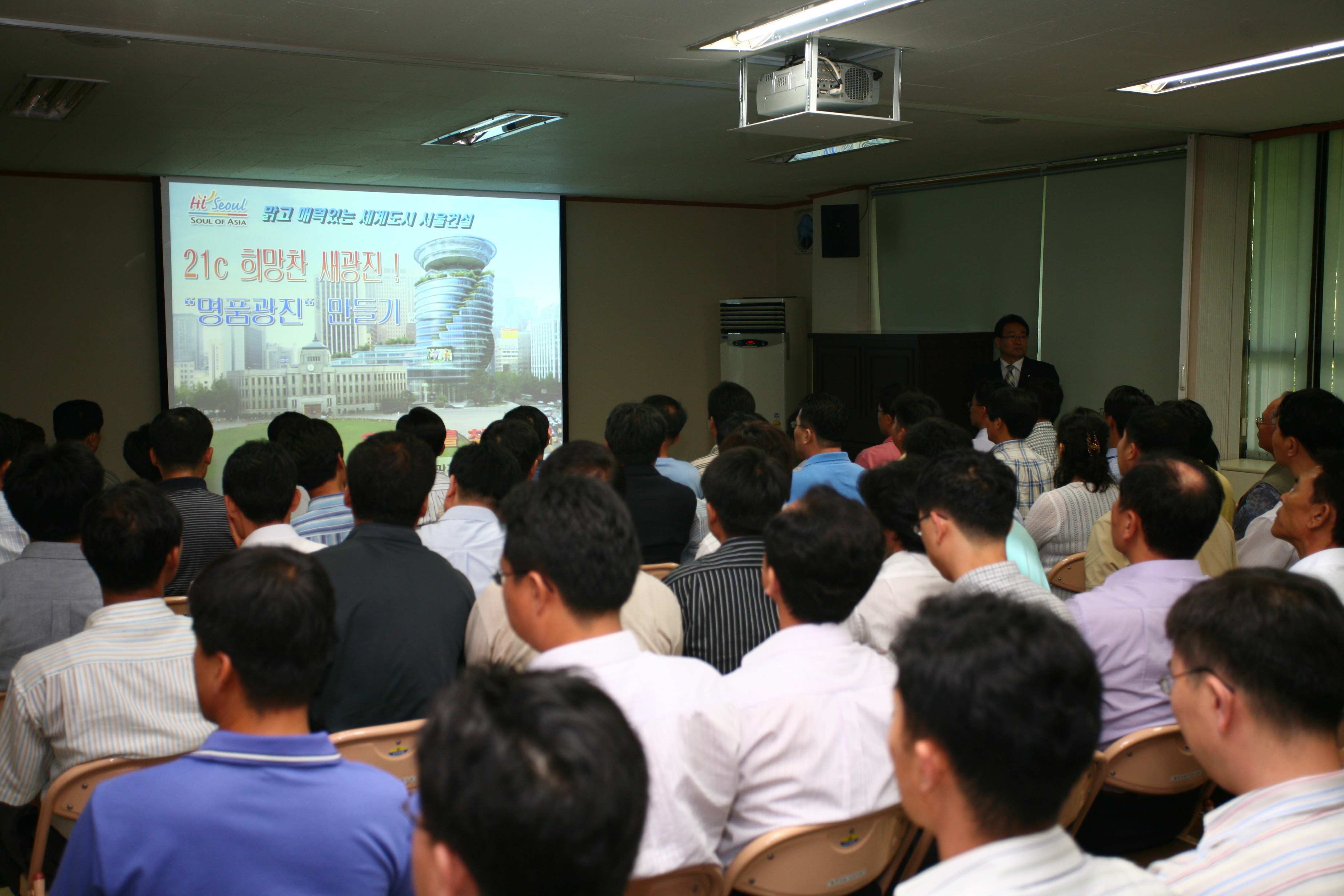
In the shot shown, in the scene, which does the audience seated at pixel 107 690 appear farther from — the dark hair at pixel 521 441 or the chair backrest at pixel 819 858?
the dark hair at pixel 521 441

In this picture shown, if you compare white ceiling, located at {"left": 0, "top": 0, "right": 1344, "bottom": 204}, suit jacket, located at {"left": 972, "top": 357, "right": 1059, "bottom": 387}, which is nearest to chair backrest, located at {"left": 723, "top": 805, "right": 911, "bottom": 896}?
white ceiling, located at {"left": 0, "top": 0, "right": 1344, "bottom": 204}

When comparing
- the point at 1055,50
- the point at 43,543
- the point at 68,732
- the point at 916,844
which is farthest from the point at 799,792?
the point at 1055,50

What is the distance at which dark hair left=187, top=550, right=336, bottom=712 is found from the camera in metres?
1.38

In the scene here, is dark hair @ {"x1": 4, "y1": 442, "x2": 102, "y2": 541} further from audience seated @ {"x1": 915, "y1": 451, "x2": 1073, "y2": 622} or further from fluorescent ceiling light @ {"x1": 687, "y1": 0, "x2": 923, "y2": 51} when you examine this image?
fluorescent ceiling light @ {"x1": 687, "y1": 0, "x2": 923, "y2": 51}

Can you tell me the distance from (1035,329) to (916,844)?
6.39 m

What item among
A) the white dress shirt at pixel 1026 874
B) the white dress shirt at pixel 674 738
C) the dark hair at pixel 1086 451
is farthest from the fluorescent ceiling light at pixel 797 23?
the white dress shirt at pixel 1026 874

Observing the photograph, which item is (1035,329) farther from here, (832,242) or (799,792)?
(799,792)

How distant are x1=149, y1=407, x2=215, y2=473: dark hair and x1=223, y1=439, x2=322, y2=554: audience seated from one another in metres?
1.04

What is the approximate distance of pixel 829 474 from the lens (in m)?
4.05

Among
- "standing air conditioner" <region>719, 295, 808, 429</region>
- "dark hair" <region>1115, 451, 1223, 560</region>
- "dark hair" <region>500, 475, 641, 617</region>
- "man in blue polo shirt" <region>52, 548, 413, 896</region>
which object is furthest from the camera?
"standing air conditioner" <region>719, 295, 808, 429</region>

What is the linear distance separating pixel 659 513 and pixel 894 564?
1.32m

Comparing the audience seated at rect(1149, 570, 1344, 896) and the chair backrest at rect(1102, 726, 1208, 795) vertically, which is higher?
the audience seated at rect(1149, 570, 1344, 896)

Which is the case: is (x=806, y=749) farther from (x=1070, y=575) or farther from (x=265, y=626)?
(x=1070, y=575)

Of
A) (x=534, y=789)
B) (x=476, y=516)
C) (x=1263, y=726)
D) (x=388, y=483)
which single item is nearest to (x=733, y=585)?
(x=388, y=483)
